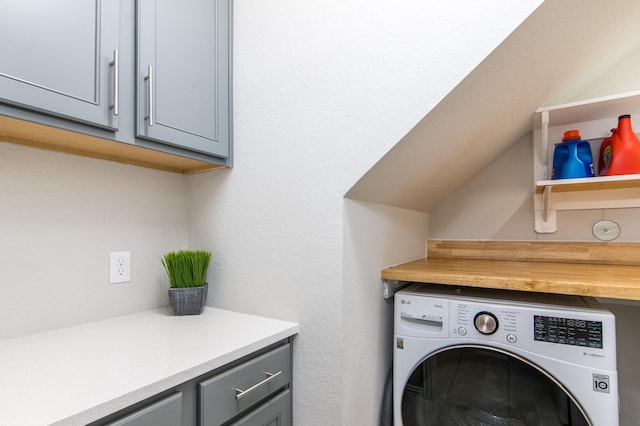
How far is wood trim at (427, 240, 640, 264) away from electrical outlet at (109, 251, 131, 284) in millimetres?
1560

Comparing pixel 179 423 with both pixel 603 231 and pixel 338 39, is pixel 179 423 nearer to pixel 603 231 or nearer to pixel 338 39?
pixel 338 39

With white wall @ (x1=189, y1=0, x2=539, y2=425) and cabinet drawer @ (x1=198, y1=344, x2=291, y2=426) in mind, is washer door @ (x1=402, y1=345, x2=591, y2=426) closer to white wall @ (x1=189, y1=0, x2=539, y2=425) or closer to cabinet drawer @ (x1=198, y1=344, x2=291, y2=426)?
white wall @ (x1=189, y1=0, x2=539, y2=425)

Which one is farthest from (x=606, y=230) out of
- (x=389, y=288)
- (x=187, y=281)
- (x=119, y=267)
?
(x=119, y=267)

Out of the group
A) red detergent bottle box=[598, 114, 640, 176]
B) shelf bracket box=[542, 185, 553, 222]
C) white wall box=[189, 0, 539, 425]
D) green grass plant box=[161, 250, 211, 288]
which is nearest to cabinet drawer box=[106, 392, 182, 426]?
white wall box=[189, 0, 539, 425]

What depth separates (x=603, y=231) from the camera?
5.13 feet

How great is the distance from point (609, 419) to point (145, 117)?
1633mm

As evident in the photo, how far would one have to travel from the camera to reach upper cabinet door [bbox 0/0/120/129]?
774mm

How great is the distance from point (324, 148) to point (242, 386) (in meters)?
0.78

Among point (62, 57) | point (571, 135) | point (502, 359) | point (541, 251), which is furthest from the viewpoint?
point (541, 251)

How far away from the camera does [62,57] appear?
2.80 feet

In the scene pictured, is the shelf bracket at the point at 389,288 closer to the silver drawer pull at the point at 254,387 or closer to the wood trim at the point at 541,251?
the silver drawer pull at the point at 254,387

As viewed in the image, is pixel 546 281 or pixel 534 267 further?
pixel 534 267

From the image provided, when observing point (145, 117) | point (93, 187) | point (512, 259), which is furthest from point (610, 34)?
point (93, 187)

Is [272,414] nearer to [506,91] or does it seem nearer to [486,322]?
[486,322]
